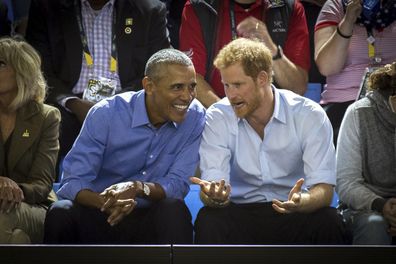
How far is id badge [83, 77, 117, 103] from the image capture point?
4898 millimetres

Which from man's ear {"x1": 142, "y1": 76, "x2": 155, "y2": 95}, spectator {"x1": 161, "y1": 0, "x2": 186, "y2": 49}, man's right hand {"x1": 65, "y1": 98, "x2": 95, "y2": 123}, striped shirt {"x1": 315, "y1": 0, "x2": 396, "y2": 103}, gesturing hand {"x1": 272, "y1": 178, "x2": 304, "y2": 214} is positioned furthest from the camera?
spectator {"x1": 161, "y1": 0, "x2": 186, "y2": 49}

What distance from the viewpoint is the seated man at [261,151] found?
12.9 ft

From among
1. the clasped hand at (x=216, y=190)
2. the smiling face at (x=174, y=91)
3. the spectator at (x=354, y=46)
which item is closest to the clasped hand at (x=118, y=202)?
the clasped hand at (x=216, y=190)

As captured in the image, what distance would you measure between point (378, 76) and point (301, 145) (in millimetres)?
493

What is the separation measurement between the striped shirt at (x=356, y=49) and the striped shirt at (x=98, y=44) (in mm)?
1150

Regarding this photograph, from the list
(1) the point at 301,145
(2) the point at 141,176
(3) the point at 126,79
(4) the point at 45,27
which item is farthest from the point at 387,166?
(4) the point at 45,27

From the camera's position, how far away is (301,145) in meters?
4.11

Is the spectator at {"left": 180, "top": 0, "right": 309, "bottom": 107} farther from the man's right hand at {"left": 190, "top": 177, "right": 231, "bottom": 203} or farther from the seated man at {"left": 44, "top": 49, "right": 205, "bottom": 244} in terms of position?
the man's right hand at {"left": 190, "top": 177, "right": 231, "bottom": 203}

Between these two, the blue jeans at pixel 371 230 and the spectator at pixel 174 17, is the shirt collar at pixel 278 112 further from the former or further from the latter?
the spectator at pixel 174 17

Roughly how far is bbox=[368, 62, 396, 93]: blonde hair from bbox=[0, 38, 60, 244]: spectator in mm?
1497

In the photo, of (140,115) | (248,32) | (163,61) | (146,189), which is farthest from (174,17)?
(146,189)

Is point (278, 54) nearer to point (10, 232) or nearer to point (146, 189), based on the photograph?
point (146, 189)

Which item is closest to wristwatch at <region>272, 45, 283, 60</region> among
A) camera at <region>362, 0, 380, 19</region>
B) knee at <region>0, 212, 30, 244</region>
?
camera at <region>362, 0, 380, 19</region>

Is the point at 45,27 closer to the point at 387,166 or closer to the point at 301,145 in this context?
the point at 301,145
